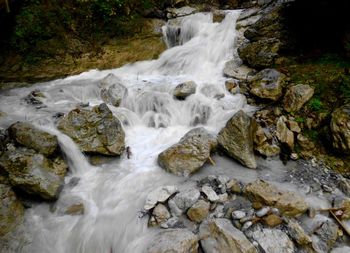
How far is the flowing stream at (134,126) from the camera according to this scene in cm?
450

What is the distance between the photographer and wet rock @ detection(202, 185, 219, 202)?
186 inches

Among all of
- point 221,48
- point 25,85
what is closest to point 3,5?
point 25,85

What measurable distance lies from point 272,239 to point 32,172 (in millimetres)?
3945

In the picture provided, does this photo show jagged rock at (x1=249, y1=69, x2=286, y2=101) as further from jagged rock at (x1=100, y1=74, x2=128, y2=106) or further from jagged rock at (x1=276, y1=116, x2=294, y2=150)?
jagged rock at (x1=100, y1=74, x2=128, y2=106)

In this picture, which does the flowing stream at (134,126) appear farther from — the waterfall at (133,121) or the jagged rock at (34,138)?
the jagged rock at (34,138)

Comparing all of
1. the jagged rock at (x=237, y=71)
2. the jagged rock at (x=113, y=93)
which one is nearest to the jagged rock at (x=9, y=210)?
the jagged rock at (x=113, y=93)

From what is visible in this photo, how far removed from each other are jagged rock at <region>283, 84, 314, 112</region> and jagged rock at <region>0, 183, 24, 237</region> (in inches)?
216

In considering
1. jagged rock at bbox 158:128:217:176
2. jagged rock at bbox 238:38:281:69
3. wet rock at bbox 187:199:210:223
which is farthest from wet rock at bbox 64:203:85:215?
jagged rock at bbox 238:38:281:69

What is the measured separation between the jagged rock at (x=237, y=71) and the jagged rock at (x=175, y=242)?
4962 mm

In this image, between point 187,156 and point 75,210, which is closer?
point 75,210

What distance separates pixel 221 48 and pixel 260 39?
1.35 m

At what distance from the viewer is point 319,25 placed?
7.78 m

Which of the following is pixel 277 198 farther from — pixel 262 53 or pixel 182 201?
pixel 262 53

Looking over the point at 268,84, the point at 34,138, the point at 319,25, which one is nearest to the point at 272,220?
the point at 268,84
